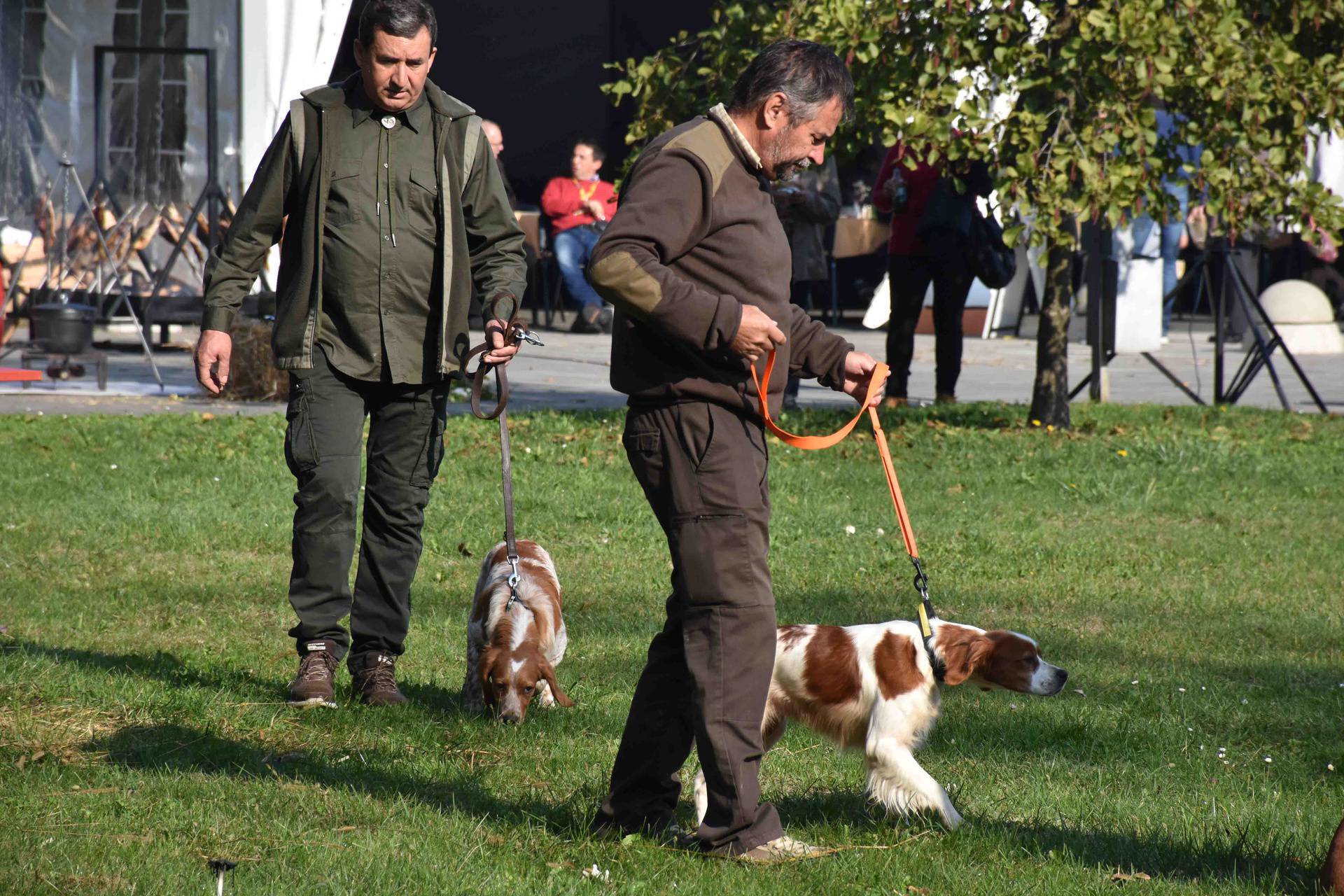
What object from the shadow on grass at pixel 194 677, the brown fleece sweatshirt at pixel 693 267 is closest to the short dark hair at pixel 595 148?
the shadow on grass at pixel 194 677

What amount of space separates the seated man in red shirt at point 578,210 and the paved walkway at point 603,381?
3.00ft

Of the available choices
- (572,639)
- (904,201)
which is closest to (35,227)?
(904,201)

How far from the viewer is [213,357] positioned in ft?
16.0

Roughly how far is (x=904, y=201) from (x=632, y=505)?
422 cm

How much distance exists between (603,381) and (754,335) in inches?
453

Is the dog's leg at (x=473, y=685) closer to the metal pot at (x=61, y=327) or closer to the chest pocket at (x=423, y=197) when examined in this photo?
the chest pocket at (x=423, y=197)

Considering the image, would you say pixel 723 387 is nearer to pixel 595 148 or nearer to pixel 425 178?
Answer: pixel 425 178

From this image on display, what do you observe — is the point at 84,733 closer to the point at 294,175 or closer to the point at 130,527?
the point at 294,175

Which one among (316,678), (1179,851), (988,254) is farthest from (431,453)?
(988,254)

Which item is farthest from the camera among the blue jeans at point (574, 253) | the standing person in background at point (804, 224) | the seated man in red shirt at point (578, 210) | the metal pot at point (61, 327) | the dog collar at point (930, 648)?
the blue jeans at point (574, 253)

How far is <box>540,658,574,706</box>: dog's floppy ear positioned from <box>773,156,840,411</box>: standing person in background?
21.4ft

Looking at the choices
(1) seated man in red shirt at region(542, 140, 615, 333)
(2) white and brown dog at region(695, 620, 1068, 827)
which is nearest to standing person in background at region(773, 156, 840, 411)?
(1) seated man in red shirt at region(542, 140, 615, 333)

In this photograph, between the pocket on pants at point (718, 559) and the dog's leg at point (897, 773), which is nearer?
the pocket on pants at point (718, 559)

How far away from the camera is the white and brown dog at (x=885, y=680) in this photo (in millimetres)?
4188
